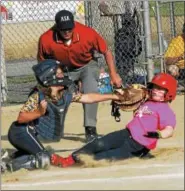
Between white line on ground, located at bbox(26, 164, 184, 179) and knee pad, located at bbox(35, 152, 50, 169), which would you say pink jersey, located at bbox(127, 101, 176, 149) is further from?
knee pad, located at bbox(35, 152, 50, 169)

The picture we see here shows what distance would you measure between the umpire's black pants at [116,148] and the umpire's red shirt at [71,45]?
1754 millimetres

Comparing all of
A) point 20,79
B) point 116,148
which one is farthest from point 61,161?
point 20,79

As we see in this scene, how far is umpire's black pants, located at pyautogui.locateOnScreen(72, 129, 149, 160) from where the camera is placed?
7.89 m

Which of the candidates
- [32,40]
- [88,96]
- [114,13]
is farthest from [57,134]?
[32,40]

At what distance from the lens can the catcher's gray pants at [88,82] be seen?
9.52 m

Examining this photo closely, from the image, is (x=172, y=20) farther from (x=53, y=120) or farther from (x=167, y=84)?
(x=167, y=84)

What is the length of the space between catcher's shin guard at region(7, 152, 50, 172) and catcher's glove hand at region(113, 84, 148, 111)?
1111mm

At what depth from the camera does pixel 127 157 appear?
7918 millimetres

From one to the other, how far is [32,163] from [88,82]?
201cm

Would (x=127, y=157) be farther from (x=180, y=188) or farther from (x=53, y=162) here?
(x=180, y=188)

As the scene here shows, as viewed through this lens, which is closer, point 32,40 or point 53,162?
point 53,162

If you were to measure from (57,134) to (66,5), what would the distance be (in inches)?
187

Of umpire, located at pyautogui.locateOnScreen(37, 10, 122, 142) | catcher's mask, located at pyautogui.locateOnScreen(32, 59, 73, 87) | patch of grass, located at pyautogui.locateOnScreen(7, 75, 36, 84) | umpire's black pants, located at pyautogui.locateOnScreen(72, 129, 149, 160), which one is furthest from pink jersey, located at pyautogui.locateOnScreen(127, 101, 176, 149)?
patch of grass, located at pyautogui.locateOnScreen(7, 75, 36, 84)

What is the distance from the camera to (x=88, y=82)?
9562 millimetres
